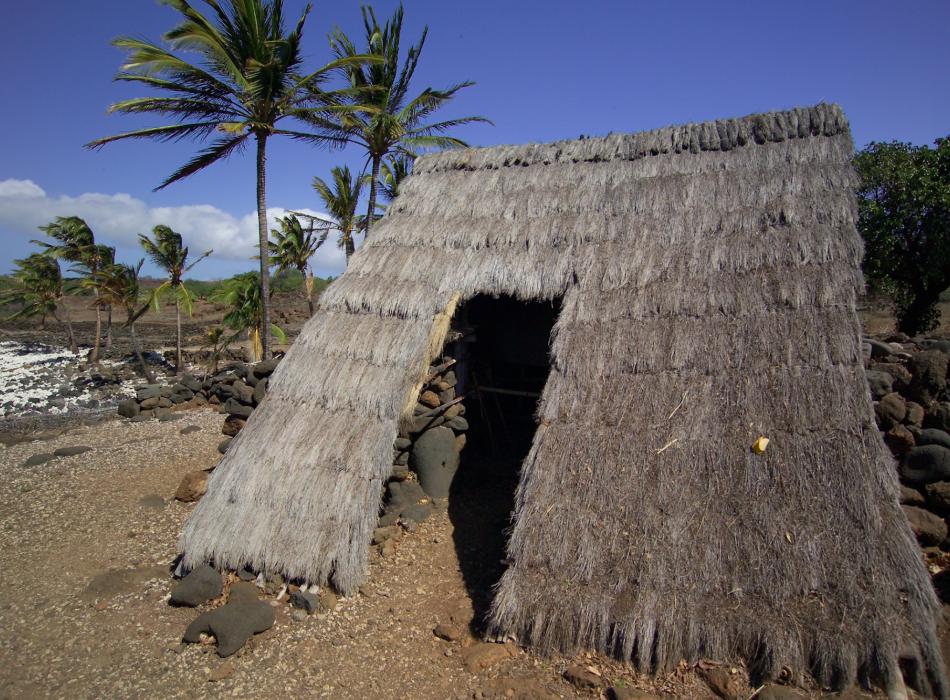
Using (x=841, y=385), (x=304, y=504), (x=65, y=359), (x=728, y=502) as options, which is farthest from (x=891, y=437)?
(x=65, y=359)

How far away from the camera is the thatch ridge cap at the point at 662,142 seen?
7.75 meters

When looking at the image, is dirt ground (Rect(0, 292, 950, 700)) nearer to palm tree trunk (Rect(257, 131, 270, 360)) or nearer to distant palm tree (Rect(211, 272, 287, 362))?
palm tree trunk (Rect(257, 131, 270, 360))

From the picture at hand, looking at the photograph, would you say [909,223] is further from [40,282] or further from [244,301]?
[40,282]

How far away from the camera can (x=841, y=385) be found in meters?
5.35

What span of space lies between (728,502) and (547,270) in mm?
3711

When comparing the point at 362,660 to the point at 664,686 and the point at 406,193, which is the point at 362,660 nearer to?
the point at 664,686

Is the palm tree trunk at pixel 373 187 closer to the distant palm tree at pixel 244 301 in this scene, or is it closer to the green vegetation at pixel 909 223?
the distant palm tree at pixel 244 301

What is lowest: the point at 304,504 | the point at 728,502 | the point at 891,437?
the point at 304,504

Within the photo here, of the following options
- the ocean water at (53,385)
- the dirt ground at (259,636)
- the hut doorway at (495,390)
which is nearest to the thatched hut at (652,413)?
the dirt ground at (259,636)

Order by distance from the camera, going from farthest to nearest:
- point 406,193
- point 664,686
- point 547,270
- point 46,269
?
1. point 46,269
2. point 406,193
3. point 547,270
4. point 664,686

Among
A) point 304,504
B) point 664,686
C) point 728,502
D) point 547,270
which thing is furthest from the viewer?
point 547,270

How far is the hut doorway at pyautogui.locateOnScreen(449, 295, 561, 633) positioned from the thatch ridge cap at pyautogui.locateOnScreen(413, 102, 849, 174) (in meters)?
2.42

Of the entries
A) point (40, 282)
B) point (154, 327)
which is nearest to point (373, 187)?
point (40, 282)

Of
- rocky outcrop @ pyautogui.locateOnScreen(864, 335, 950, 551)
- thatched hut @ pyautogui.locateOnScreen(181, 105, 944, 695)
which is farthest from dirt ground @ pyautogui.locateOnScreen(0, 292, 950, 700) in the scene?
rocky outcrop @ pyautogui.locateOnScreen(864, 335, 950, 551)
